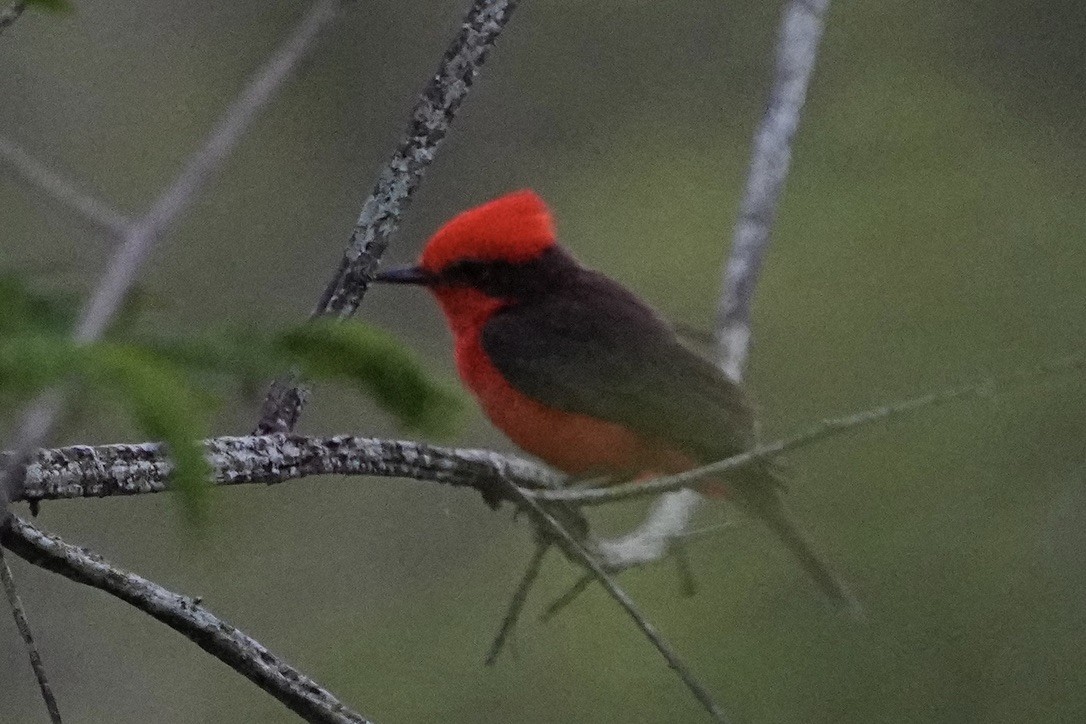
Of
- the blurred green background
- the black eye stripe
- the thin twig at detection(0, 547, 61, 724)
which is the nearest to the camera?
the thin twig at detection(0, 547, 61, 724)

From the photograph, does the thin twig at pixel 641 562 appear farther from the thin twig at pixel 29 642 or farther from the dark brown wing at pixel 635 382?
the thin twig at pixel 29 642

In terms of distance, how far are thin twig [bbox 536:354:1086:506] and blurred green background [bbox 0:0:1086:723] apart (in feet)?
10.8

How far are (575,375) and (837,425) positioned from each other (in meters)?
1.73

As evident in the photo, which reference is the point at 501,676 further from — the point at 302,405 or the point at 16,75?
the point at 302,405

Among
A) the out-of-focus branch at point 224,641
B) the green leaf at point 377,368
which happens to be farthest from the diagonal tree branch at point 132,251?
the out-of-focus branch at point 224,641

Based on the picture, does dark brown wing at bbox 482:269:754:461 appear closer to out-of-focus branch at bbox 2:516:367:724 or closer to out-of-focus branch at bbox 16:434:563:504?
out-of-focus branch at bbox 16:434:563:504

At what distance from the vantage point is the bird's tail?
3.21m

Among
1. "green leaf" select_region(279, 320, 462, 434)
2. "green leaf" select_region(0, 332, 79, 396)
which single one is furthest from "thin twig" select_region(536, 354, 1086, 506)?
"green leaf" select_region(0, 332, 79, 396)

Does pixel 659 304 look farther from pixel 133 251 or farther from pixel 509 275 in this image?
pixel 133 251

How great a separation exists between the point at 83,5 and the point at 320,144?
1.08 metres

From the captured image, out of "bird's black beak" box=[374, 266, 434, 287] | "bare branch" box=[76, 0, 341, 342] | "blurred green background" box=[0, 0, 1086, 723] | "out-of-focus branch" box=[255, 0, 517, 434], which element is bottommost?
"blurred green background" box=[0, 0, 1086, 723]

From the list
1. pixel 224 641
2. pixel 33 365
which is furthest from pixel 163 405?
pixel 224 641

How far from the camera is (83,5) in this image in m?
5.96

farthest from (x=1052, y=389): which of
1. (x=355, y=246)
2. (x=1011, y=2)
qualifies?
(x=355, y=246)
